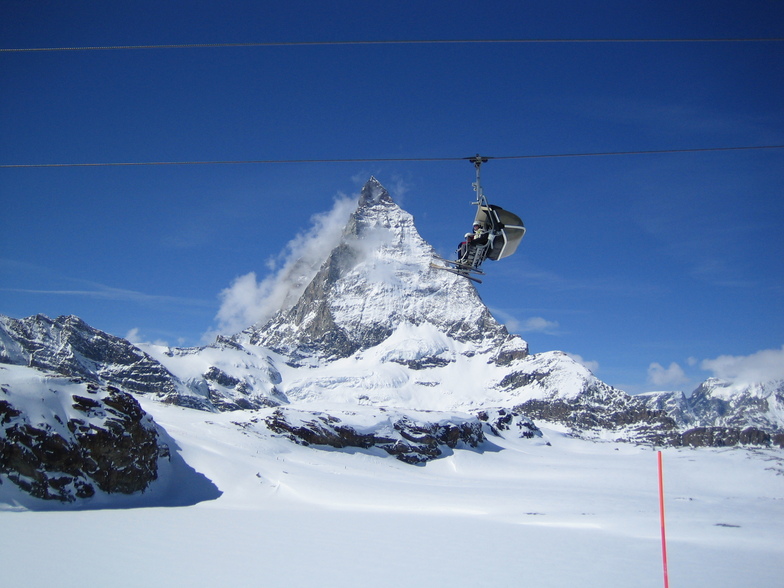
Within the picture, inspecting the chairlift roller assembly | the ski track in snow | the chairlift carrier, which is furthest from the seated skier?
the ski track in snow

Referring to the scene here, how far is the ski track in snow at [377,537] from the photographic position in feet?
34.9

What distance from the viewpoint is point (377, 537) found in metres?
15.3

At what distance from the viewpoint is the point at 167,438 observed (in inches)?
1329

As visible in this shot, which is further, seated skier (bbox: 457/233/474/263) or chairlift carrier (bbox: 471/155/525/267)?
seated skier (bbox: 457/233/474/263)

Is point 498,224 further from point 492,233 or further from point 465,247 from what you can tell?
point 465,247

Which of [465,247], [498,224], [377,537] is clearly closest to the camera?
[498,224]

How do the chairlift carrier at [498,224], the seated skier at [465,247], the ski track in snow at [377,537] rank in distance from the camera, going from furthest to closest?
the seated skier at [465,247], the chairlift carrier at [498,224], the ski track in snow at [377,537]

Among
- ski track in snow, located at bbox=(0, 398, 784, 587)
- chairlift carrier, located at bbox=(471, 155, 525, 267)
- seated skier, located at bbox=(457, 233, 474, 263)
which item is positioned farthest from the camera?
seated skier, located at bbox=(457, 233, 474, 263)

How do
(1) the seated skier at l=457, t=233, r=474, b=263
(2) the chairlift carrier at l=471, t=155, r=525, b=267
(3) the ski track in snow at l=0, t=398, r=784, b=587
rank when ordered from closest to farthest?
(3) the ski track in snow at l=0, t=398, r=784, b=587 → (2) the chairlift carrier at l=471, t=155, r=525, b=267 → (1) the seated skier at l=457, t=233, r=474, b=263

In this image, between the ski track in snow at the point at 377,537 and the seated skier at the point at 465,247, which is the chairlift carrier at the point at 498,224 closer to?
the seated skier at the point at 465,247

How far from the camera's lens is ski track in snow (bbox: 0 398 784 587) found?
1064cm

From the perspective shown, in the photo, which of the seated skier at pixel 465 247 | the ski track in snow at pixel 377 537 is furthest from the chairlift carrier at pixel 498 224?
the ski track in snow at pixel 377 537

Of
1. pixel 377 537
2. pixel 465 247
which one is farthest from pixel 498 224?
pixel 377 537

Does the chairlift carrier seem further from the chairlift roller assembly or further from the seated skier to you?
the seated skier
